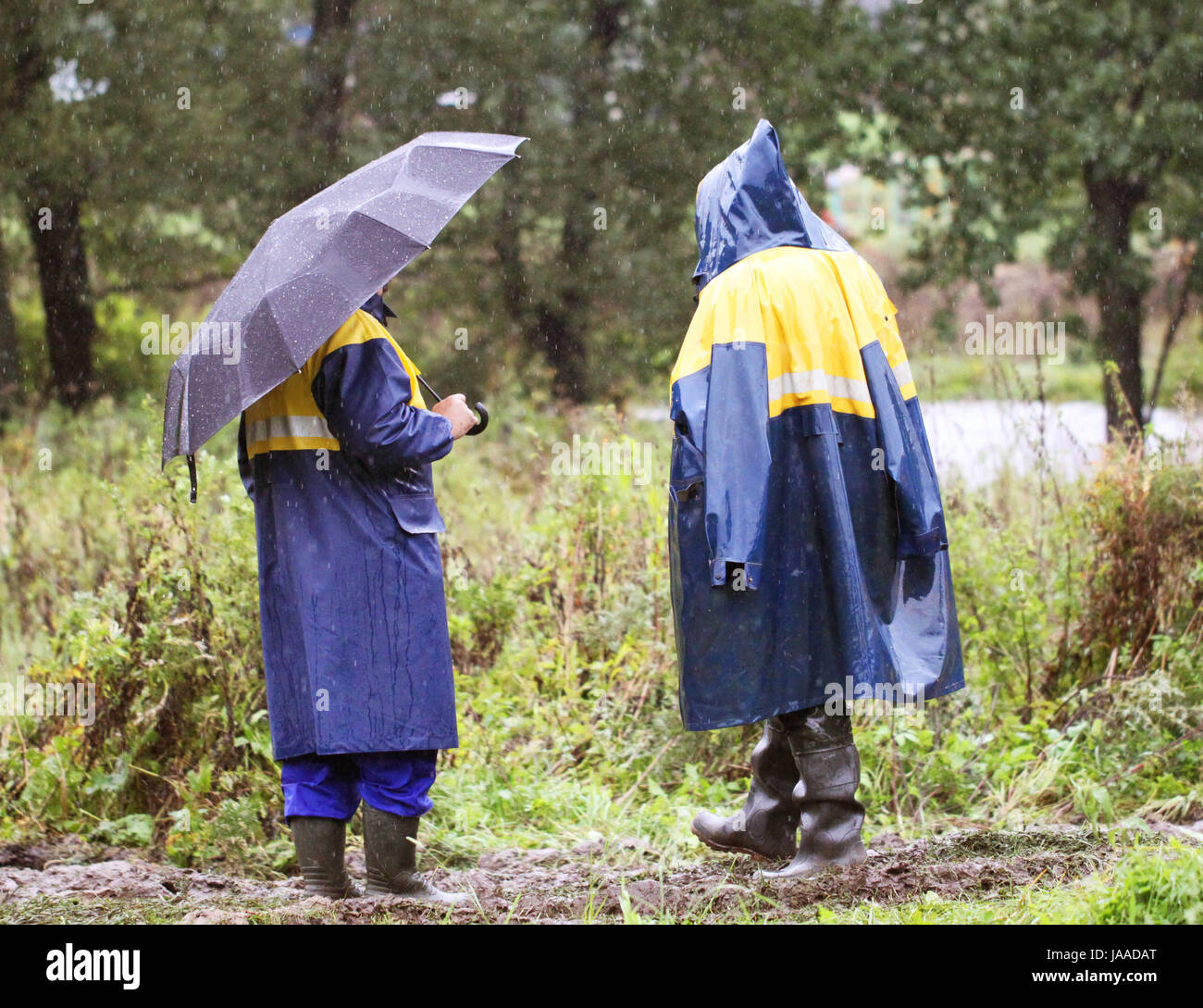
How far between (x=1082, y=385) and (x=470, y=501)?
1369 cm

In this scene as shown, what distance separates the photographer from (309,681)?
3529mm

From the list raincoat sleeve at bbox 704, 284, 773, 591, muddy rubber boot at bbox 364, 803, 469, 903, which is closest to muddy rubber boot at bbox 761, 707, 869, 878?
raincoat sleeve at bbox 704, 284, 773, 591

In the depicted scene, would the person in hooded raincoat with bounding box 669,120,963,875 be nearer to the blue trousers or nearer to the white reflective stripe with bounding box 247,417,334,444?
the blue trousers

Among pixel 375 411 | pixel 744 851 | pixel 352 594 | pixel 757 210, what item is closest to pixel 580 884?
pixel 744 851

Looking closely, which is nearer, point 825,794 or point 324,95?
point 825,794

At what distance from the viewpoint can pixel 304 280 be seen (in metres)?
3.33

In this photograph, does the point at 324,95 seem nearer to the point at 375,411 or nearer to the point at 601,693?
the point at 601,693

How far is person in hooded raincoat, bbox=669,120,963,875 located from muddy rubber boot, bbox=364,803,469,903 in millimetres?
893

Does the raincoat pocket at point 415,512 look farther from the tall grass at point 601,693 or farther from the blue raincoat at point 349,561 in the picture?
the tall grass at point 601,693

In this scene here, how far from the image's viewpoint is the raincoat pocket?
3580mm

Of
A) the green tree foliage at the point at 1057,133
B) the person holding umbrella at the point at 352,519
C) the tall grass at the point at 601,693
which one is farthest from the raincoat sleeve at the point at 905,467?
the green tree foliage at the point at 1057,133

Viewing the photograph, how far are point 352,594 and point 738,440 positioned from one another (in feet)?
3.79

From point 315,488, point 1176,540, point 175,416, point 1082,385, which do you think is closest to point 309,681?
point 315,488
